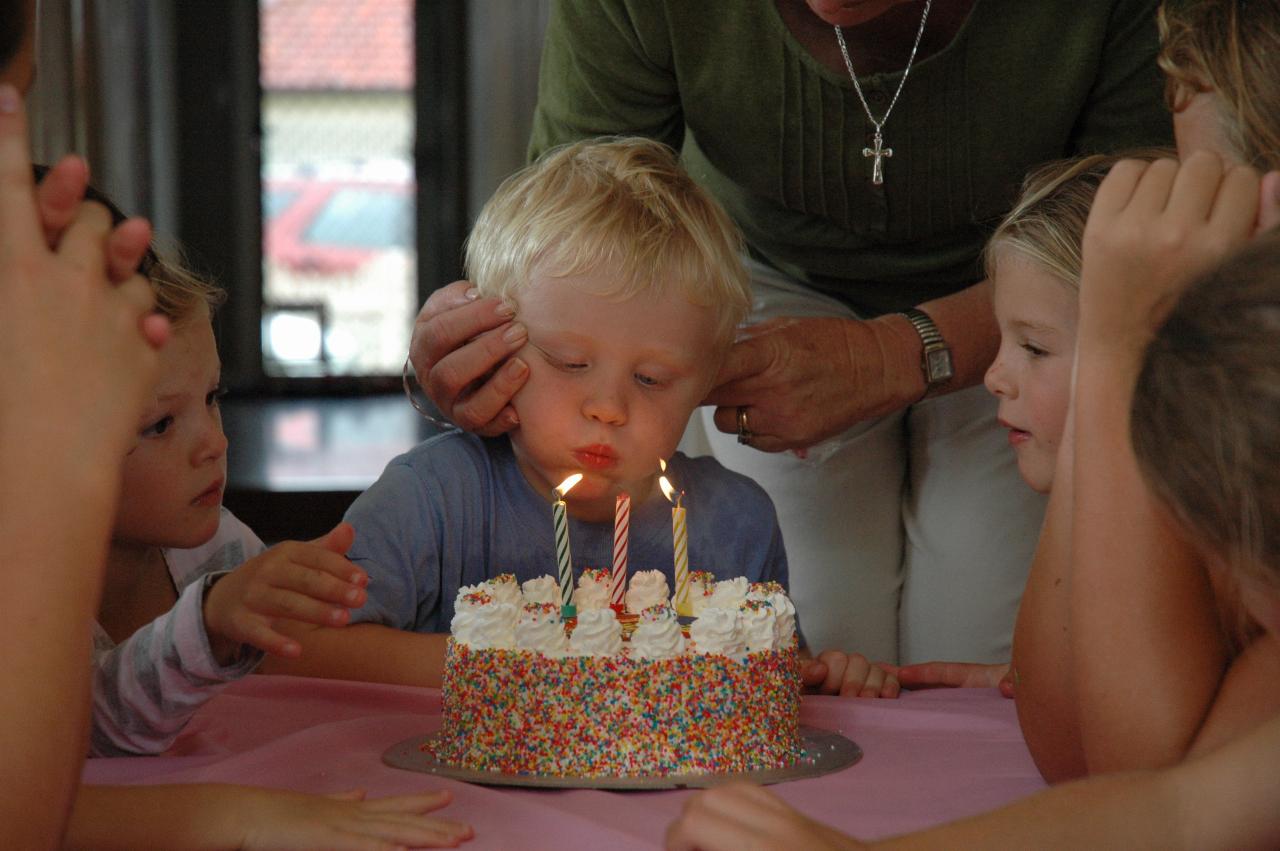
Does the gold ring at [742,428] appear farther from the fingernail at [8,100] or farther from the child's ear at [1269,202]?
the fingernail at [8,100]

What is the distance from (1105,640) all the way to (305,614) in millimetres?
699

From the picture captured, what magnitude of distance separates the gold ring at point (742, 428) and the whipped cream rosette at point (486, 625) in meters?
0.71

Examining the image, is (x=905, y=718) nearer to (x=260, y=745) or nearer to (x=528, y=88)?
(x=260, y=745)

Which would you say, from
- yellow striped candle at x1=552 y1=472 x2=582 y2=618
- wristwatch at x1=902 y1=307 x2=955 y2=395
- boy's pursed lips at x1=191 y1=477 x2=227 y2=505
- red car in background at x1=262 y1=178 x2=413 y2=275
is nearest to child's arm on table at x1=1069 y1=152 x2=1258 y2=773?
yellow striped candle at x1=552 y1=472 x2=582 y2=618

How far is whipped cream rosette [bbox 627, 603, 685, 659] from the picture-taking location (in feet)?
4.26

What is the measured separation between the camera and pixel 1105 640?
1.17 meters

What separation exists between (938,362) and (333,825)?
1215mm

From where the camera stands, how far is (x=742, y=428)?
2.00m

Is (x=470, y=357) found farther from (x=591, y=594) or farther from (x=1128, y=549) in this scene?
(x=1128, y=549)

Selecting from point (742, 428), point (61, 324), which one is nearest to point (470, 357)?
point (742, 428)

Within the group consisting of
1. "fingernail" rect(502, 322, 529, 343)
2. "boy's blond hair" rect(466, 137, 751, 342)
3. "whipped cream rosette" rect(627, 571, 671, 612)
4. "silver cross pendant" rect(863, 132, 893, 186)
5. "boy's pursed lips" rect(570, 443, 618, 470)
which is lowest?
"whipped cream rosette" rect(627, 571, 671, 612)

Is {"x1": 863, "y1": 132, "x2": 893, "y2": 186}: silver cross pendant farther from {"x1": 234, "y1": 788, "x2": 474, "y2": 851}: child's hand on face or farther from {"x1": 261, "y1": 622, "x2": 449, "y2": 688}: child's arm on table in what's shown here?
{"x1": 234, "y1": 788, "x2": 474, "y2": 851}: child's hand on face

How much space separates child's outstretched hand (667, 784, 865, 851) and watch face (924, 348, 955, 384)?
3.69 feet

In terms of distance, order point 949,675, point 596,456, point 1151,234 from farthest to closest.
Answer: point 949,675, point 596,456, point 1151,234
